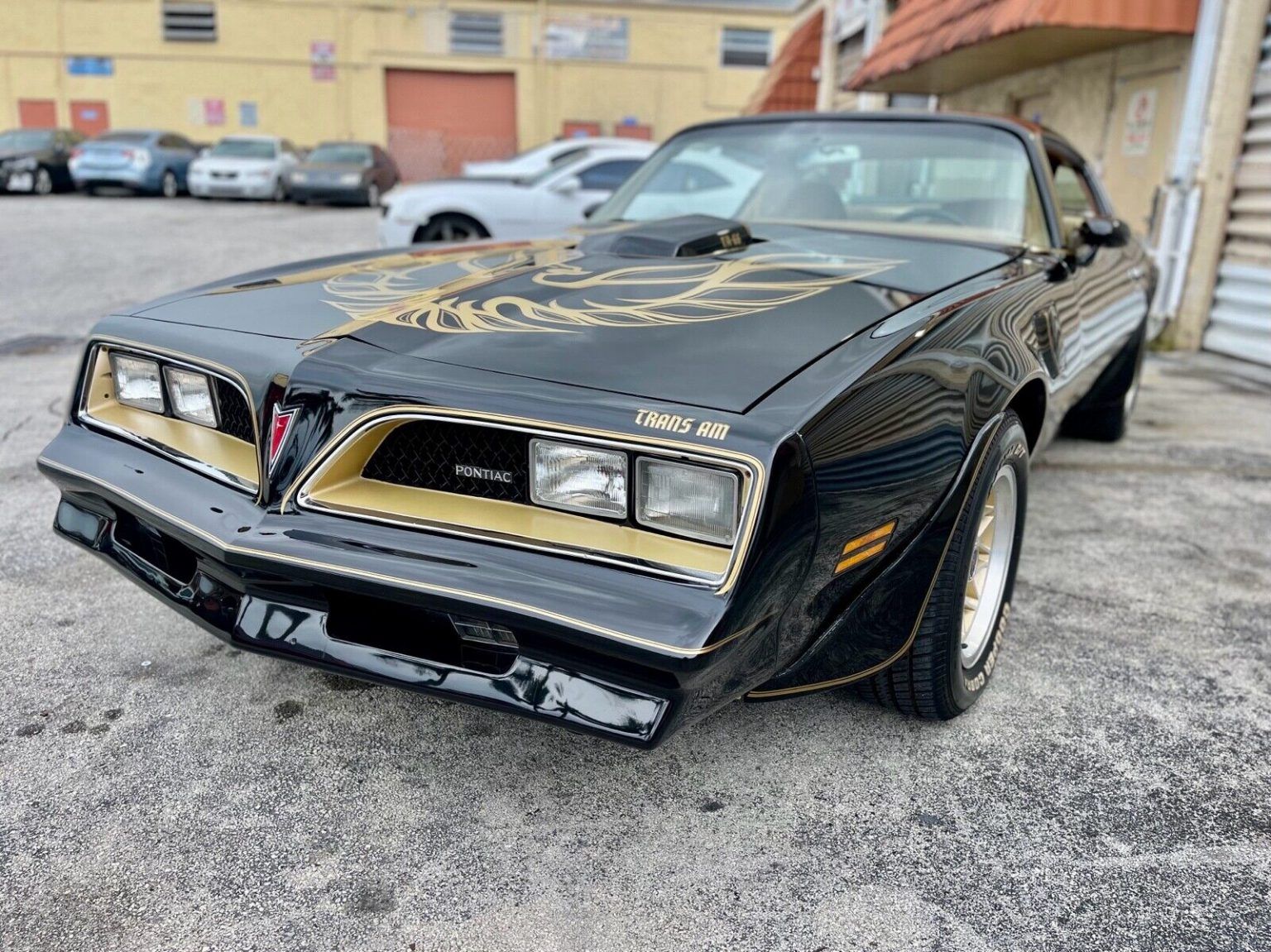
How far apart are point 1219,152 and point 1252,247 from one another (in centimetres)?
72

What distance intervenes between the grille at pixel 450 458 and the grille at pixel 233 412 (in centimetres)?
36

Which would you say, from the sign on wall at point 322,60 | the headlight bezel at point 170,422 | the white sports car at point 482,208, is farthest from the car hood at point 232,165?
the headlight bezel at point 170,422

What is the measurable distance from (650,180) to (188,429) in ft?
6.92

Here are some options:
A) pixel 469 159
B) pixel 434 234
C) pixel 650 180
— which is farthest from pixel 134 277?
pixel 469 159

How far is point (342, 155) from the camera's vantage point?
17484 millimetres

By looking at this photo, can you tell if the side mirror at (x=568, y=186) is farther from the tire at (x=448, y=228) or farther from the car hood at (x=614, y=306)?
the car hood at (x=614, y=306)

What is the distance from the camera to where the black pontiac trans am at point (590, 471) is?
1.51 m

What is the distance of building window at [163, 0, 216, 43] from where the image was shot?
2288cm

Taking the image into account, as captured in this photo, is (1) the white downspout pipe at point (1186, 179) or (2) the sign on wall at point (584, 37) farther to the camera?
(2) the sign on wall at point (584, 37)

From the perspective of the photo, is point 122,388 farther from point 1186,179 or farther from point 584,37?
point 584,37

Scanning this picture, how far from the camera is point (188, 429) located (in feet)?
6.76

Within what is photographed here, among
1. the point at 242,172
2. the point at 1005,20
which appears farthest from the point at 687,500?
the point at 242,172

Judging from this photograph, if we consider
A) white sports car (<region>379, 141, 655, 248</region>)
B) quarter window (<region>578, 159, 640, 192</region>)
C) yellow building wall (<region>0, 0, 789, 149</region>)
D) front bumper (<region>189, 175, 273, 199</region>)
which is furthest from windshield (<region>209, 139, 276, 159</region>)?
quarter window (<region>578, 159, 640, 192</region>)

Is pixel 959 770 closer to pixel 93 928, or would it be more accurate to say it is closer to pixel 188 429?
pixel 93 928
